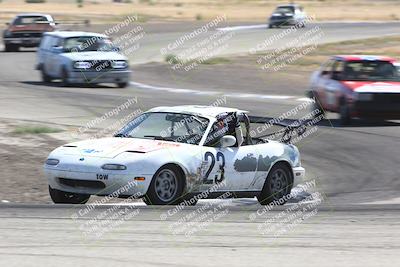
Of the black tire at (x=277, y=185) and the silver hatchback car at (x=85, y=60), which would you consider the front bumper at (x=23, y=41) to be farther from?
the black tire at (x=277, y=185)

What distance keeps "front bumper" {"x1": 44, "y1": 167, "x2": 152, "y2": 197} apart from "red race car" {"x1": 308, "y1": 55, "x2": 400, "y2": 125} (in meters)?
10.2

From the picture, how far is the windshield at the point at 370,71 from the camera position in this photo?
21125 mm

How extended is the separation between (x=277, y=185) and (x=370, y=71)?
9350 mm

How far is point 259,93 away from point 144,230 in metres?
19.0

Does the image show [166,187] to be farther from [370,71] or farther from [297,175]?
Result: [370,71]

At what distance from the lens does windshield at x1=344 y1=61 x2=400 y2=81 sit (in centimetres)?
2112

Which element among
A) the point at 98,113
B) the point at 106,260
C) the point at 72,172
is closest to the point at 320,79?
the point at 98,113

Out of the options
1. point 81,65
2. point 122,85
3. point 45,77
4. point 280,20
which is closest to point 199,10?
point 280,20

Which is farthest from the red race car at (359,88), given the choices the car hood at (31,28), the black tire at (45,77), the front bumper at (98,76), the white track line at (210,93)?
the car hood at (31,28)

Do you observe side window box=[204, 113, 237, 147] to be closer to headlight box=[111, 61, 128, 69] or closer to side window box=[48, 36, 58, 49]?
headlight box=[111, 61, 128, 69]

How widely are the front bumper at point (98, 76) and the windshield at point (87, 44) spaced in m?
0.75

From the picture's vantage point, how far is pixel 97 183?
11000 mm

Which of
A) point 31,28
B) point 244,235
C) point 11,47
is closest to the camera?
point 244,235

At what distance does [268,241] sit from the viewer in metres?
8.62
